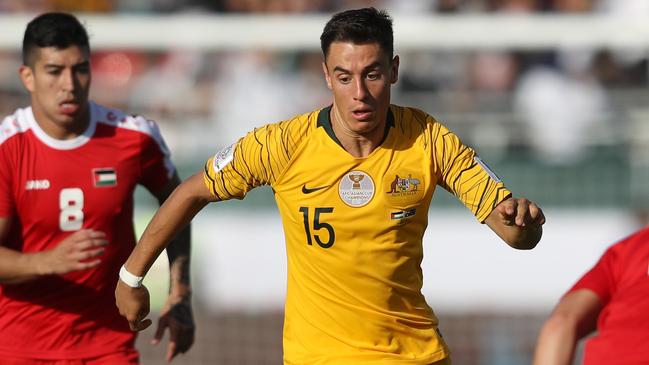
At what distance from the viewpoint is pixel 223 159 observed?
6.25 metres

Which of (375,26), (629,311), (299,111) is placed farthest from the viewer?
(299,111)

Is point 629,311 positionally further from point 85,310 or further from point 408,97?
point 408,97

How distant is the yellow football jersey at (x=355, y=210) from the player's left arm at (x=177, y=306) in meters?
1.40

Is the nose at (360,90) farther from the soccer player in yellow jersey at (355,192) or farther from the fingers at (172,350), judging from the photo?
the fingers at (172,350)

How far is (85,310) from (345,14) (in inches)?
97.5

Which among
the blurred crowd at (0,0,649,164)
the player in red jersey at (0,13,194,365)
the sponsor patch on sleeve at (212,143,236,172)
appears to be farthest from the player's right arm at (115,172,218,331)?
the blurred crowd at (0,0,649,164)

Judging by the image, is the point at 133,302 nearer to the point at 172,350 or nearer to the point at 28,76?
the point at 172,350

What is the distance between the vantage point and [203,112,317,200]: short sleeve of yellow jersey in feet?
20.1

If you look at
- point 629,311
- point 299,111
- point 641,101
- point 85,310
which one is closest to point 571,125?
point 641,101

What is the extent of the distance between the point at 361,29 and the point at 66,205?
90.8 inches

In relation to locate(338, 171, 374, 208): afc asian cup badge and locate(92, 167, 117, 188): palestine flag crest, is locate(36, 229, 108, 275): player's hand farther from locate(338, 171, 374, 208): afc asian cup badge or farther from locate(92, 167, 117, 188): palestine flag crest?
locate(338, 171, 374, 208): afc asian cup badge

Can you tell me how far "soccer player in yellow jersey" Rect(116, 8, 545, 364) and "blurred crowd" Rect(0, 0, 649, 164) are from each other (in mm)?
8921

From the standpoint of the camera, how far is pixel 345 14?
614 cm

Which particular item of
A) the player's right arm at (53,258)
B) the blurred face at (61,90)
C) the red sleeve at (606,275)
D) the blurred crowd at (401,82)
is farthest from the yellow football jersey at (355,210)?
the blurred crowd at (401,82)
